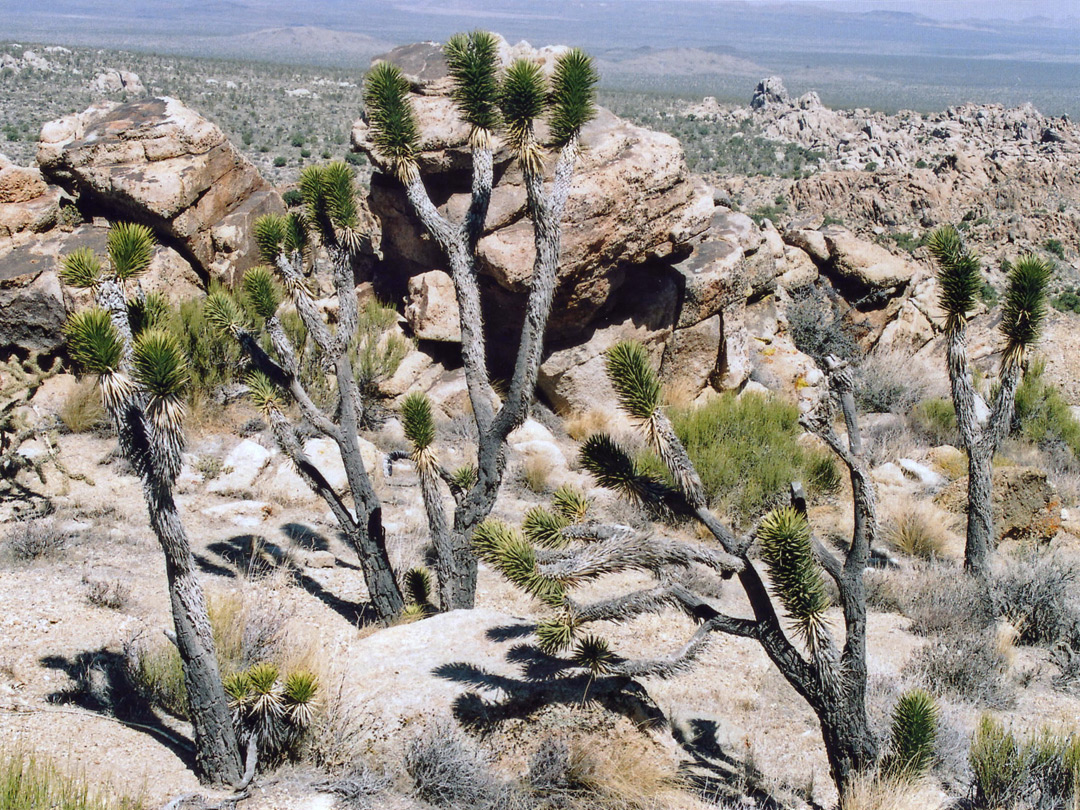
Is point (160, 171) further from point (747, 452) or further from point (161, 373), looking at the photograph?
point (161, 373)

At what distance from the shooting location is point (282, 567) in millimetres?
7250

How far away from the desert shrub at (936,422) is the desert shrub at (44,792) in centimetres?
1040

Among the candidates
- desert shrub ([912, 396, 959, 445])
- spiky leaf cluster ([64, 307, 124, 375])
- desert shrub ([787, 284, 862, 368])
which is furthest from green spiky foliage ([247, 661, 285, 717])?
desert shrub ([787, 284, 862, 368])

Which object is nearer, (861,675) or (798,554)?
(798,554)

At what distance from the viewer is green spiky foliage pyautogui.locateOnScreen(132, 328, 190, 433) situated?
423 centimetres

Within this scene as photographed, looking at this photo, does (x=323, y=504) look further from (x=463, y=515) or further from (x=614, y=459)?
(x=614, y=459)

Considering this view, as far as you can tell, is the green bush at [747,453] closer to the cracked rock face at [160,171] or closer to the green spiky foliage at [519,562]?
the green spiky foliage at [519,562]

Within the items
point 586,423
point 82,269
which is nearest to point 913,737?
point 82,269

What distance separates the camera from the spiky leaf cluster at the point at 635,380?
4875mm

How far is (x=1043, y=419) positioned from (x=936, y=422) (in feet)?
4.70

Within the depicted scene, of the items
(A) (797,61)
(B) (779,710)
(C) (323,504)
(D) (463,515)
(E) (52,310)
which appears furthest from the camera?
(A) (797,61)

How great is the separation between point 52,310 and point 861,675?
8.67 m

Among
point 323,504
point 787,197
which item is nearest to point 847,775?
point 323,504

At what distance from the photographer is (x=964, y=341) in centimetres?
757
